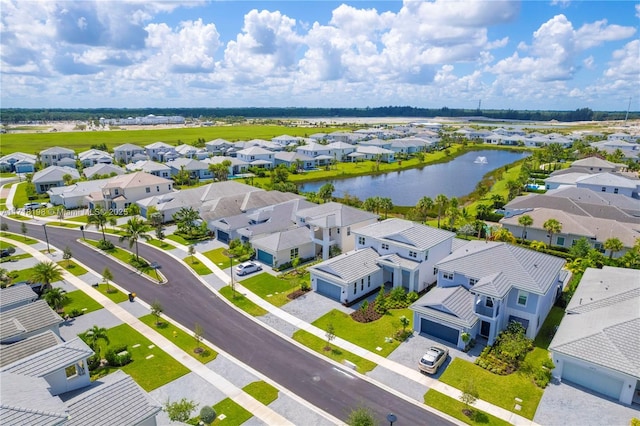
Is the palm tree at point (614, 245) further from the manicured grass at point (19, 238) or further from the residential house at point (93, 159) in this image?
the residential house at point (93, 159)

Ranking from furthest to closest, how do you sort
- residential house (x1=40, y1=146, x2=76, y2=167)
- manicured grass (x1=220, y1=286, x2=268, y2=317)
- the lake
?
residential house (x1=40, y1=146, x2=76, y2=167), the lake, manicured grass (x1=220, y1=286, x2=268, y2=317)

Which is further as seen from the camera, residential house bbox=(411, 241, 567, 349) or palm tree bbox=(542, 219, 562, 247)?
palm tree bbox=(542, 219, 562, 247)

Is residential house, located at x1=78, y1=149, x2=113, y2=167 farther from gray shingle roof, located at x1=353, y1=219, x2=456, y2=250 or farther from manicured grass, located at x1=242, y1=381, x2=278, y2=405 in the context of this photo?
manicured grass, located at x1=242, y1=381, x2=278, y2=405

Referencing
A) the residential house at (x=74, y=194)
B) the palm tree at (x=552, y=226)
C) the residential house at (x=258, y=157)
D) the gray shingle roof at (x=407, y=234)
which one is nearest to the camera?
the gray shingle roof at (x=407, y=234)

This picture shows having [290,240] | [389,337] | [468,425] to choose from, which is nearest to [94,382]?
[389,337]

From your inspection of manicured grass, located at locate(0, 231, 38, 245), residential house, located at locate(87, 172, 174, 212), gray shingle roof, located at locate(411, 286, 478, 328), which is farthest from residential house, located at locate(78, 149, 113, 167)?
gray shingle roof, located at locate(411, 286, 478, 328)

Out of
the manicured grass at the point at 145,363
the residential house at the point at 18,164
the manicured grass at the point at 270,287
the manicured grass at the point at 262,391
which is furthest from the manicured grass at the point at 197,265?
the residential house at the point at 18,164

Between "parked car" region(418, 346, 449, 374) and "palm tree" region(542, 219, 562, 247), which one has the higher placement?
"palm tree" region(542, 219, 562, 247)
